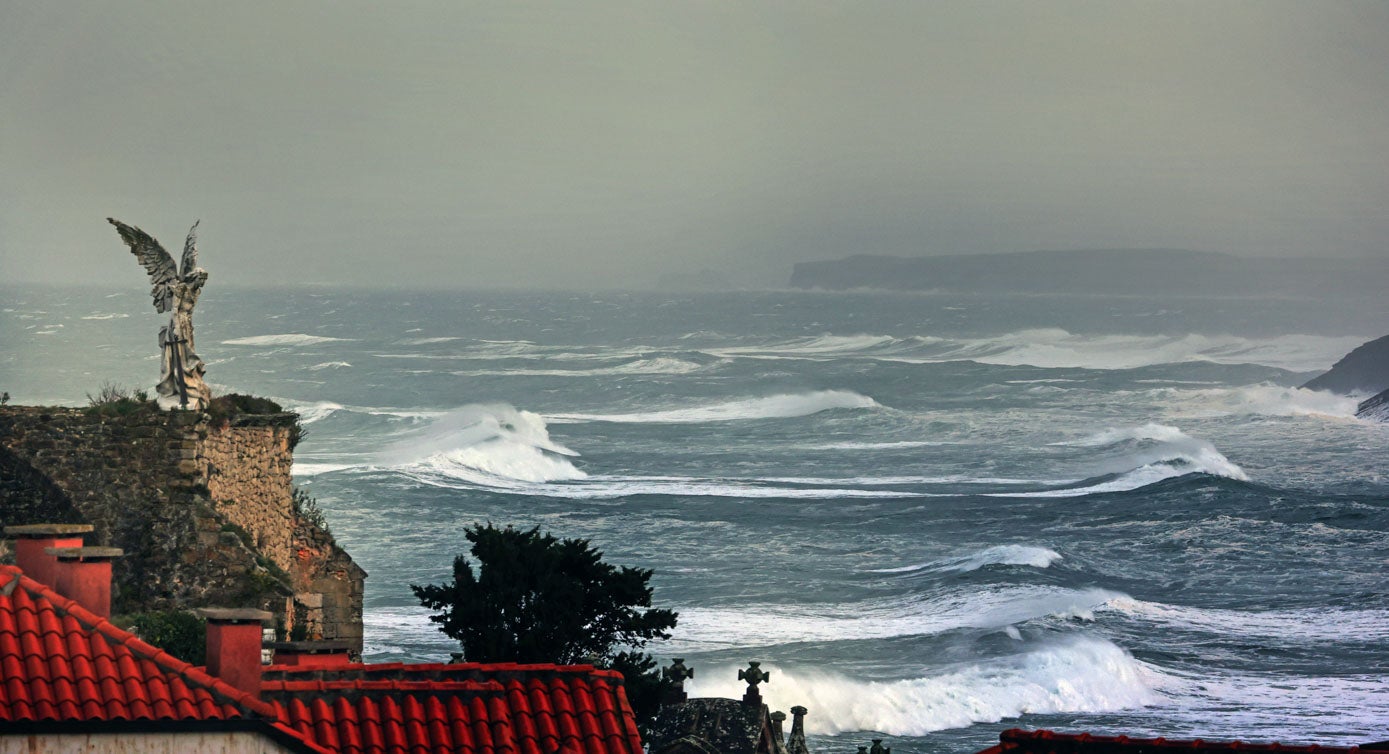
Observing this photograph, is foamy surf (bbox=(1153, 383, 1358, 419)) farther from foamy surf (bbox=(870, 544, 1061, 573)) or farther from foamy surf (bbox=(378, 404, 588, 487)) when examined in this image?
foamy surf (bbox=(870, 544, 1061, 573))

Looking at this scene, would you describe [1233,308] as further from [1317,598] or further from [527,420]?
[1317,598]

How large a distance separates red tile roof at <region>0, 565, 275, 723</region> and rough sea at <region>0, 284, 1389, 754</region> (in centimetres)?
2633

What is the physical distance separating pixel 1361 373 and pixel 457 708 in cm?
13230

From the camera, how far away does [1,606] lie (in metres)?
9.99

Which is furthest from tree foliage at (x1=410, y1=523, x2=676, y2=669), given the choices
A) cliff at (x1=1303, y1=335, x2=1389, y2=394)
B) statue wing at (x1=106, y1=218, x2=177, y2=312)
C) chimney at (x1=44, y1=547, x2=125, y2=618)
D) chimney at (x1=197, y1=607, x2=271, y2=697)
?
cliff at (x1=1303, y1=335, x2=1389, y2=394)

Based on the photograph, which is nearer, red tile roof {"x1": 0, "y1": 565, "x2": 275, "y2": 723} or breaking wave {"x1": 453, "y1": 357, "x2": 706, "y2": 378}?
red tile roof {"x1": 0, "y1": 565, "x2": 275, "y2": 723}

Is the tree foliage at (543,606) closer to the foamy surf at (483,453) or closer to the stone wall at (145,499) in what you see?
the stone wall at (145,499)

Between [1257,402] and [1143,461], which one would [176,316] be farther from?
[1257,402]

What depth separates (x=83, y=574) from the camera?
10766 mm

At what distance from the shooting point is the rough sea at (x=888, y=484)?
136ft

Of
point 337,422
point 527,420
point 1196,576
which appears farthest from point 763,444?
point 1196,576

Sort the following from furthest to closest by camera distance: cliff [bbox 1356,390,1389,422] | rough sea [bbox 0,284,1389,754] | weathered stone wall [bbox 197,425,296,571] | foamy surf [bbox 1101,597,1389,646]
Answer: cliff [bbox 1356,390,1389,422], foamy surf [bbox 1101,597,1389,646], rough sea [bbox 0,284,1389,754], weathered stone wall [bbox 197,425,296,571]

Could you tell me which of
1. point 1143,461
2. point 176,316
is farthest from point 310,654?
point 1143,461

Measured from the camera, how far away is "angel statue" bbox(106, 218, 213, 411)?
61.6 feet
